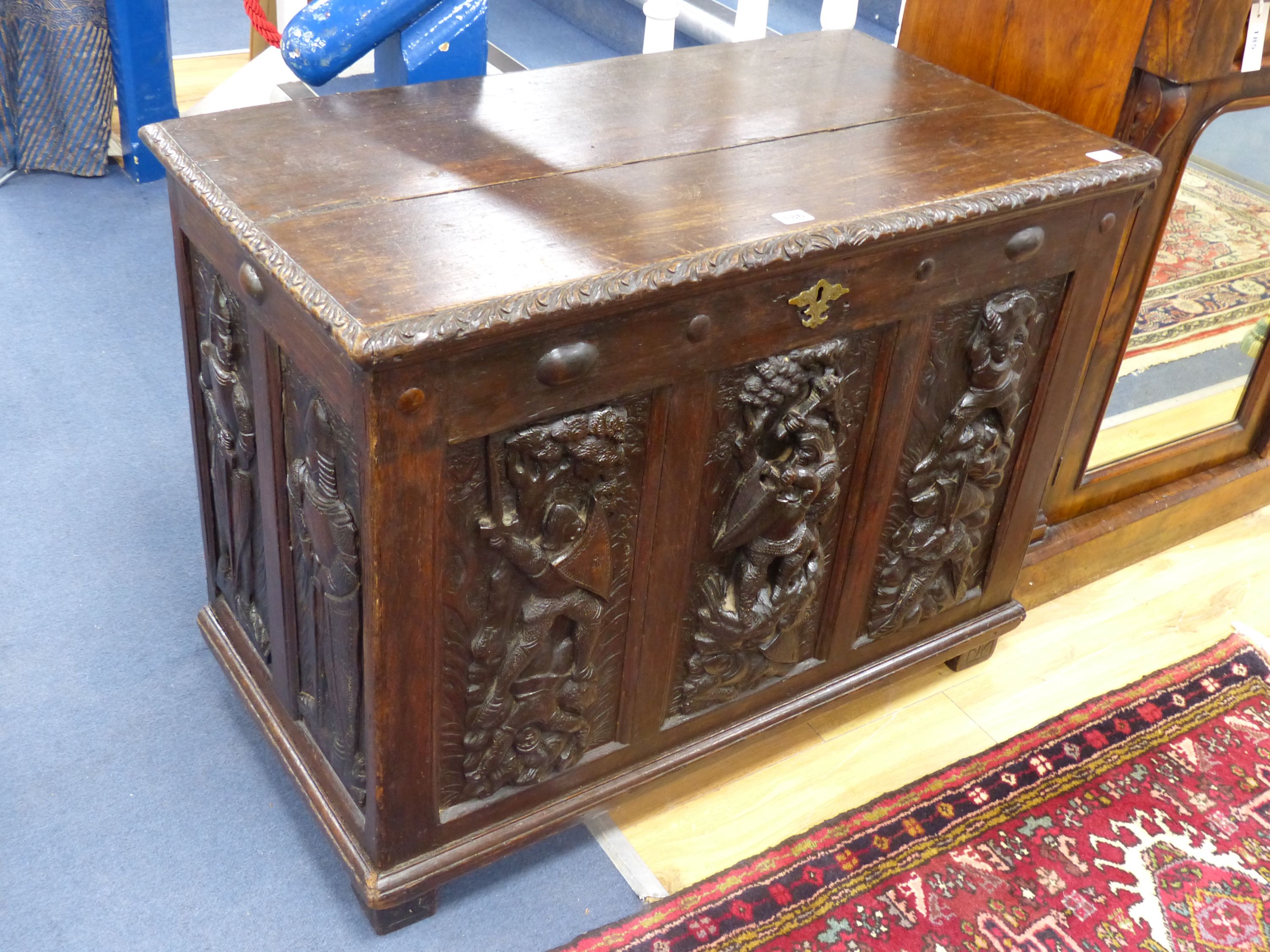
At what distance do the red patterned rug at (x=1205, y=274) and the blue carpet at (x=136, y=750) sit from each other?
1.31 m

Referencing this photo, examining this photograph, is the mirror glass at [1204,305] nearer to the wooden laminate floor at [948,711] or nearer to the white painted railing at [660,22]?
the wooden laminate floor at [948,711]

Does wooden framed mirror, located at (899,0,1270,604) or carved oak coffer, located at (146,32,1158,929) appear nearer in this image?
carved oak coffer, located at (146,32,1158,929)

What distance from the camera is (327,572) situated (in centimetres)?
147

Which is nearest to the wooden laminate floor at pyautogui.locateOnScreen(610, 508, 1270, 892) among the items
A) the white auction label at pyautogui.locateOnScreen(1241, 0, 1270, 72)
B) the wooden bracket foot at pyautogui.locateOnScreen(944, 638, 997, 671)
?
the wooden bracket foot at pyautogui.locateOnScreen(944, 638, 997, 671)

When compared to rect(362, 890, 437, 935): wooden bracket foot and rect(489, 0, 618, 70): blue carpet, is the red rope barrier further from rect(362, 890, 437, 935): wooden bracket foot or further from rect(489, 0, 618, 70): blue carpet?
rect(362, 890, 437, 935): wooden bracket foot

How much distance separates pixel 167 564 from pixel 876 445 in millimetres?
1326

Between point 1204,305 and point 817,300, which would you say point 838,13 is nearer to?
point 1204,305

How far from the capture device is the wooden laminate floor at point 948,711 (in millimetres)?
1927

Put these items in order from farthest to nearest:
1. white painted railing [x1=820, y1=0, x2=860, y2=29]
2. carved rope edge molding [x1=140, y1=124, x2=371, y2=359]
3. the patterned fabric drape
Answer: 1. the patterned fabric drape
2. white painted railing [x1=820, y1=0, x2=860, y2=29]
3. carved rope edge molding [x1=140, y1=124, x2=371, y2=359]

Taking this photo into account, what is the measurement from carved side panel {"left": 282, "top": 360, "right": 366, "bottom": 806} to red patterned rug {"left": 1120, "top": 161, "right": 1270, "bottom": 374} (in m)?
1.39

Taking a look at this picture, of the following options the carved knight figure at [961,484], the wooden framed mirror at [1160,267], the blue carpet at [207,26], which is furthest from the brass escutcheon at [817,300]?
the blue carpet at [207,26]

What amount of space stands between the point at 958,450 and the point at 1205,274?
A: 0.71 meters

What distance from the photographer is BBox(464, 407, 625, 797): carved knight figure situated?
4.63ft

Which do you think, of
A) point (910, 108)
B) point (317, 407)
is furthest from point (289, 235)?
point (910, 108)
